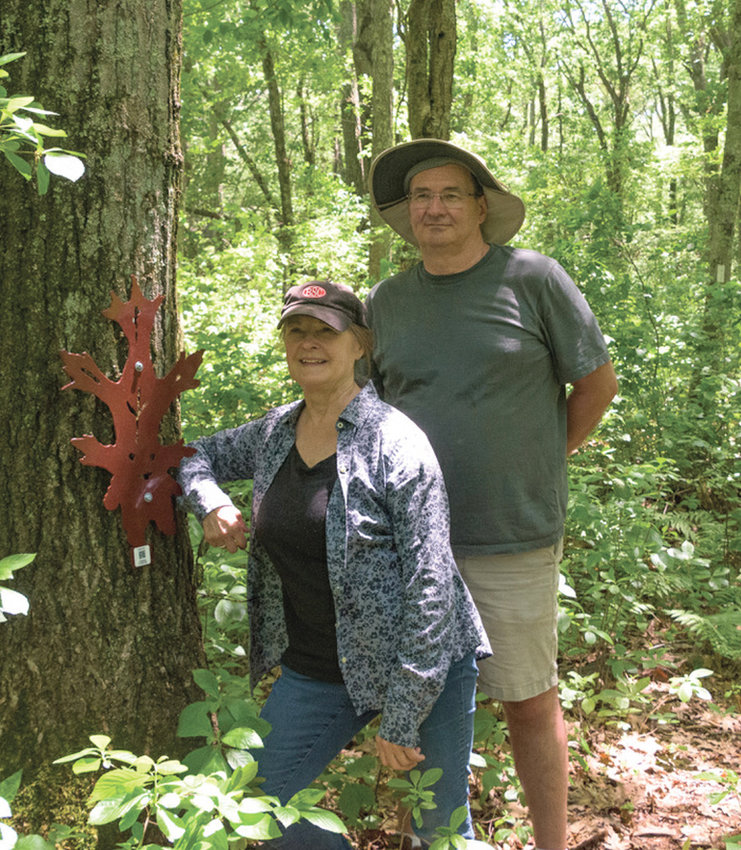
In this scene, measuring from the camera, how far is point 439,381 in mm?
2676

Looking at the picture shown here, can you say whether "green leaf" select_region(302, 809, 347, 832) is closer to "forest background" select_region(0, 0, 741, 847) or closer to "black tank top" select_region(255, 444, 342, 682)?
"forest background" select_region(0, 0, 741, 847)

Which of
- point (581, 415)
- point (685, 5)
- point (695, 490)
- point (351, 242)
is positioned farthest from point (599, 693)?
point (685, 5)

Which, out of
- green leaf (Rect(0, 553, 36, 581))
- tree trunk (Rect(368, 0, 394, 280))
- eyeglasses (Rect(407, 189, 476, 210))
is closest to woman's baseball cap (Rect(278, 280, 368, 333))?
eyeglasses (Rect(407, 189, 476, 210))

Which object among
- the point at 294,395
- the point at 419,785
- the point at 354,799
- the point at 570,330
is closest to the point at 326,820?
the point at 419,785

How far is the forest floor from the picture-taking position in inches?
123

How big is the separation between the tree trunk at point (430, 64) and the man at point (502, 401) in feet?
6.90

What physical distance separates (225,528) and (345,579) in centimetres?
39

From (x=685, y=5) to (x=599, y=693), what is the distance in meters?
20.0

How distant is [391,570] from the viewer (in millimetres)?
2160

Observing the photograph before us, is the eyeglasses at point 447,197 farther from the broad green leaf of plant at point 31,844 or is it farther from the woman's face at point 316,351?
the broad green leaf of plant at point 31,844

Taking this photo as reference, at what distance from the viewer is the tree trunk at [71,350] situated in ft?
6.96

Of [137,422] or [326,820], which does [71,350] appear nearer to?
[137,422]

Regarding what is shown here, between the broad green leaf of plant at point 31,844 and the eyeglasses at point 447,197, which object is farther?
the eyeglasses at point 447,197

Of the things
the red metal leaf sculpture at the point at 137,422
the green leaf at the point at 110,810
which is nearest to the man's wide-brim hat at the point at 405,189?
the red metal leaf sculpture at the point at 137,422
